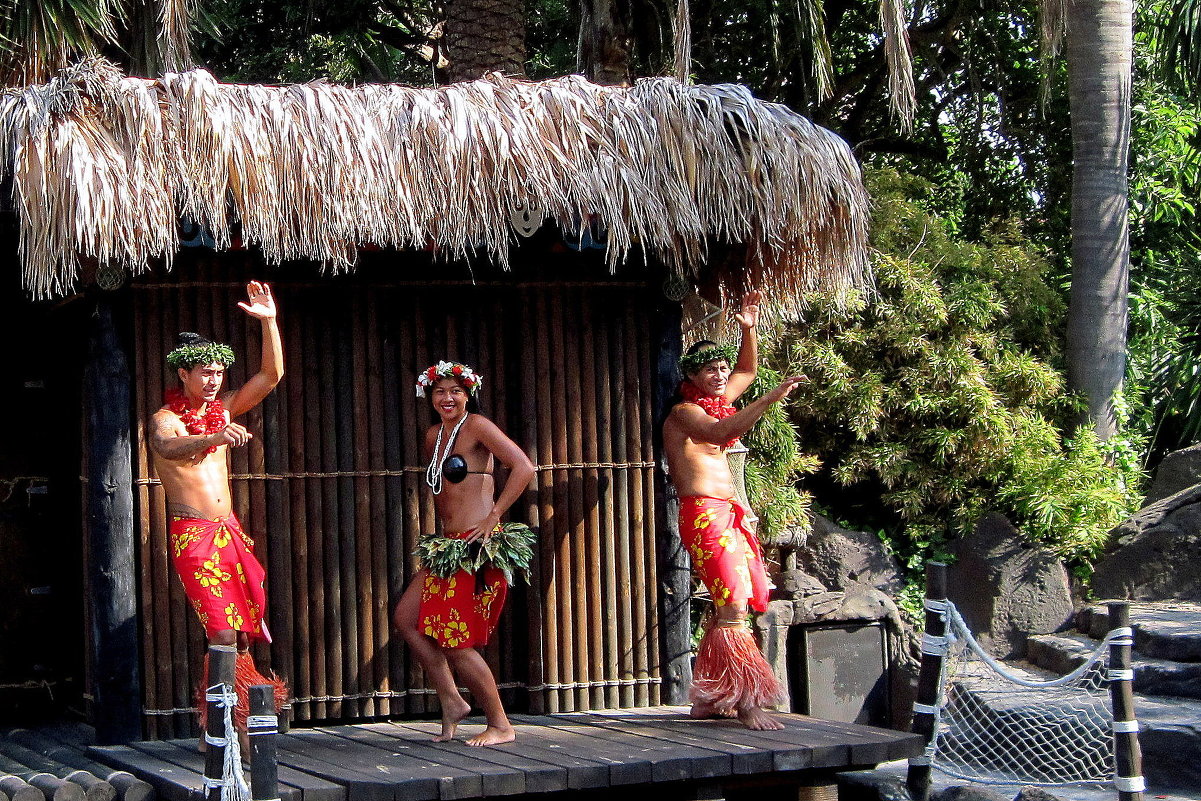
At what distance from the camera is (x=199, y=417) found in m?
5.98

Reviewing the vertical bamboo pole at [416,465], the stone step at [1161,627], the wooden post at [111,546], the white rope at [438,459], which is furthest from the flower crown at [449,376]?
the stone step at [1161,627]

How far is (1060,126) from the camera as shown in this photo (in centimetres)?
1323

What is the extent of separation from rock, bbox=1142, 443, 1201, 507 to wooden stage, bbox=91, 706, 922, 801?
546 centimetres

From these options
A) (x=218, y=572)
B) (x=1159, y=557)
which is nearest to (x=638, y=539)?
(x=218, y=572)

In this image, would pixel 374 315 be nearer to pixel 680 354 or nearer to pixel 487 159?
pixel 487 159

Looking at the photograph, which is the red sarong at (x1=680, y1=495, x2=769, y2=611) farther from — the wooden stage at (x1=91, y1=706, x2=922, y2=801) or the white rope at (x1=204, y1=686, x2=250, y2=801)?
the white rope at (x1=204, y1=686, x2=250, y2=801)

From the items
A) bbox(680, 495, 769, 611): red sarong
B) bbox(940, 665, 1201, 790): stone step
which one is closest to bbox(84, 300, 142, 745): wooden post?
bbox(680, 495, 769, 611): red sarong

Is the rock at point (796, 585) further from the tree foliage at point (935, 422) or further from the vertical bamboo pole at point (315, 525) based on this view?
the vertical bamboo pole at point (315, 525)

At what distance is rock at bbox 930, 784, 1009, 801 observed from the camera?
6.09 metres

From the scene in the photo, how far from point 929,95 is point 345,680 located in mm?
9510

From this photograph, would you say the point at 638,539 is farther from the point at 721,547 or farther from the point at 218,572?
the point at 218,572

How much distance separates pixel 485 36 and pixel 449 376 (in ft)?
14.3

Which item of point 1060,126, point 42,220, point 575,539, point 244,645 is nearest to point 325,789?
point 244,645

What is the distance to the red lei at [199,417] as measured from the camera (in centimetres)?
598
